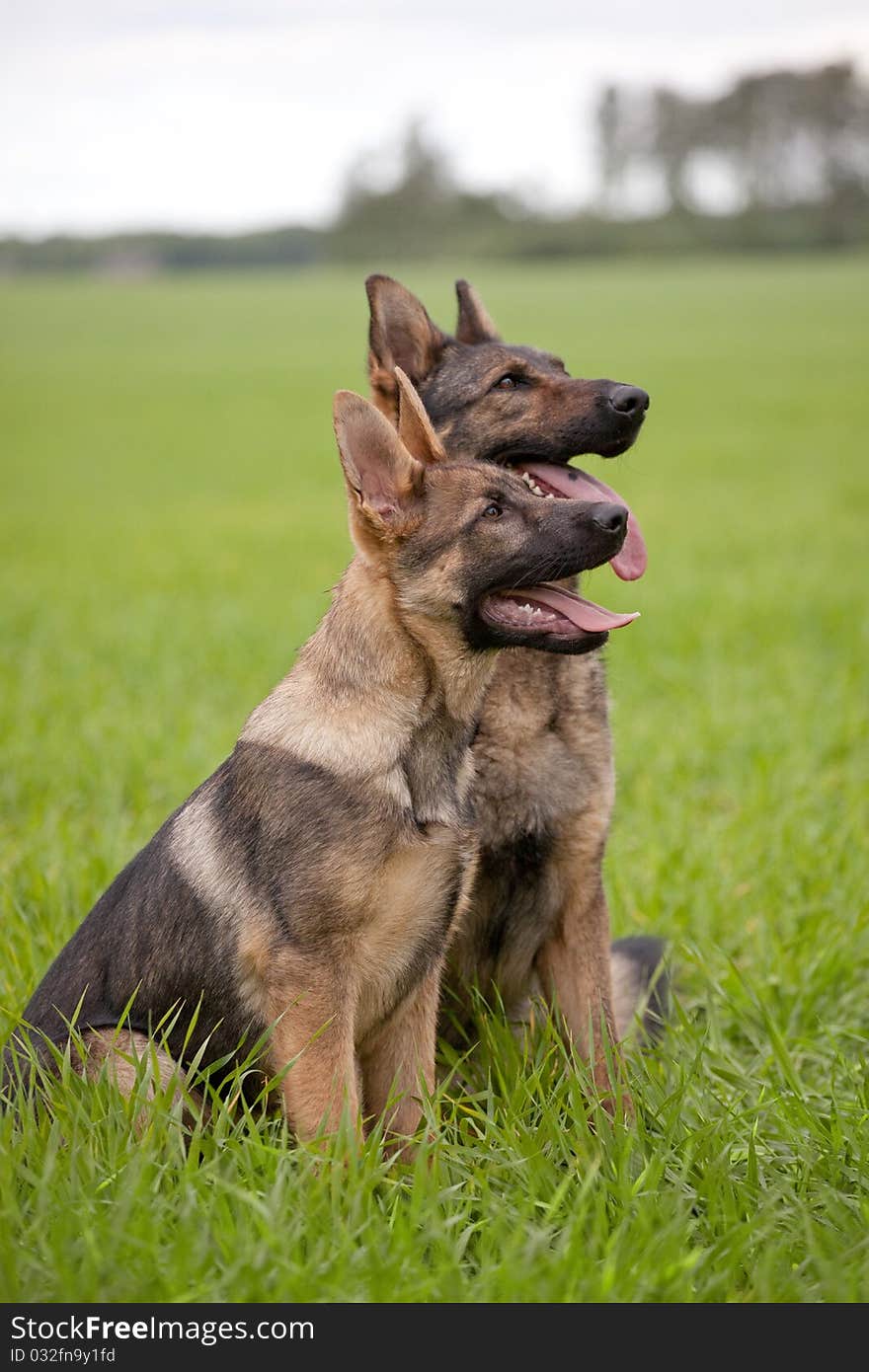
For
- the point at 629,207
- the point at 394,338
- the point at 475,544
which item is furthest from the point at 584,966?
the point at 629,207

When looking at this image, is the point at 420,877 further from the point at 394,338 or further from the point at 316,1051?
the point at 394,338

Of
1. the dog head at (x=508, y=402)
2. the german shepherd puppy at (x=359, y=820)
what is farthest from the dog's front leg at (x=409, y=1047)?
the dog head at (x=508, y=402)

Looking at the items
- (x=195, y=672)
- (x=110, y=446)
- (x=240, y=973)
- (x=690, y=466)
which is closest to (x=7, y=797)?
(x=195, y=672)

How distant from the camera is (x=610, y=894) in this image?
16.2ft

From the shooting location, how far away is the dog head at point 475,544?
3.19 m

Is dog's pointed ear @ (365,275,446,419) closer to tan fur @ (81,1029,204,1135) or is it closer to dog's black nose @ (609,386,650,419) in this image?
dog's black nose @ (609,386,650,419)

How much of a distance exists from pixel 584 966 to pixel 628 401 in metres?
1.60

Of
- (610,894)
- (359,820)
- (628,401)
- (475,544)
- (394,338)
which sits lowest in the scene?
(610,894)

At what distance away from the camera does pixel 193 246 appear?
230 ft

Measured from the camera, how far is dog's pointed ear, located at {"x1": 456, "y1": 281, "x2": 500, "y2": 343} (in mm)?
4148

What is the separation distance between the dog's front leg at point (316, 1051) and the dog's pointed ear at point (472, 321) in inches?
86.2

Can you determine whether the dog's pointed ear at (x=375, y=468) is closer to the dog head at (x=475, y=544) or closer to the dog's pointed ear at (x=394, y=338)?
the dog head at (x=475, y=544)

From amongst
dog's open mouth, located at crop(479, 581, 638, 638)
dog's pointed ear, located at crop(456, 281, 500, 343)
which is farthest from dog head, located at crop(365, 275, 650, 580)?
dog's open mouth, located at crop(479, 581, 638, 638)
